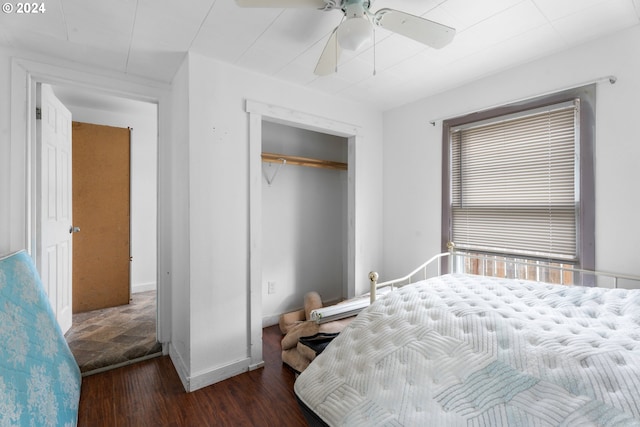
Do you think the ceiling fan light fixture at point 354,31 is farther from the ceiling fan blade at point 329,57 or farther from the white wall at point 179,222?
the white wall at point 179,222

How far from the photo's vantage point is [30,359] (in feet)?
4.74

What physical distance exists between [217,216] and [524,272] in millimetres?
2371

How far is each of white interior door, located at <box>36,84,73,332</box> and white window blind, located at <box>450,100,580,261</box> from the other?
325 cm

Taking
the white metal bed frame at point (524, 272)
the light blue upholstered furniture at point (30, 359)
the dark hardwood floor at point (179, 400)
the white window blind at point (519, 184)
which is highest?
the white window blind at point (519, 184)

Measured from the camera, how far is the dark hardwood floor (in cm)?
170

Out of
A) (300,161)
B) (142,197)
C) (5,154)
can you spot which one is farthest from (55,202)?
(300,161)

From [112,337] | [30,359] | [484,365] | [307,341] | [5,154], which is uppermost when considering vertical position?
[5,154]

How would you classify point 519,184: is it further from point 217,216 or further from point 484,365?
point 217,216

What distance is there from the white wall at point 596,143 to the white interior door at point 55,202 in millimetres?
2962

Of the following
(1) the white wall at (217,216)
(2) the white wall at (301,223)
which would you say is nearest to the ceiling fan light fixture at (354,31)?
(1) the white wall at (217,216)

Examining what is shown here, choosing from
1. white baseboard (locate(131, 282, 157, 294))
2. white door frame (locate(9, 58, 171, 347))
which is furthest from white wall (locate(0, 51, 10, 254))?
white baseboard (locate(131, 282, 157, 294))

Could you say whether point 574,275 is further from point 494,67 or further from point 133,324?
point 133,324

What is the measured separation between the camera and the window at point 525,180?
1.92 meters

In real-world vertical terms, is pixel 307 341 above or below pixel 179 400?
above
